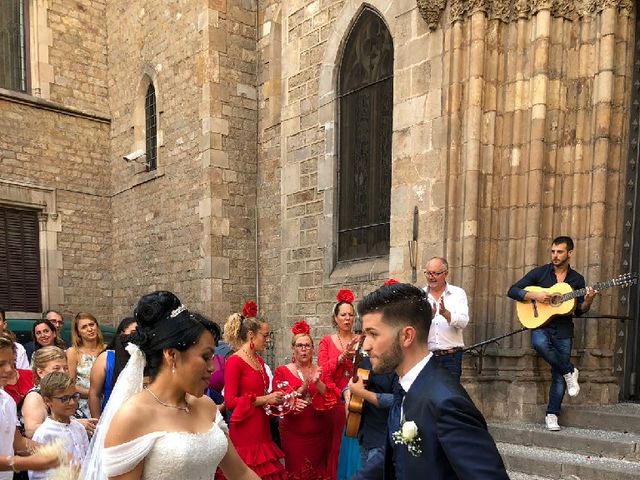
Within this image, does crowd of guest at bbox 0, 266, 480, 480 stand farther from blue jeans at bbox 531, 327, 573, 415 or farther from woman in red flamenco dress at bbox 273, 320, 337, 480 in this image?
blue jeans at bbox 531, 327, 573, 415

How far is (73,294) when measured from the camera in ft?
48.4

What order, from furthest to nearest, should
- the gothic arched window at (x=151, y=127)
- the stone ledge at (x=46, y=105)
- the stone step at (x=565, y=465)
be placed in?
the gothic arched window at (x=151, y=127)
the stone ledge at (x=46, y=105)
the stone step at (x=565, y=465)

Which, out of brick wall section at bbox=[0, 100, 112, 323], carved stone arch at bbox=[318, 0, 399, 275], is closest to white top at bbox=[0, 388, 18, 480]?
carved stone arch at bbox=[318, 0, 399, 275]

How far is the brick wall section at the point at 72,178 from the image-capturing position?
13.8 metres

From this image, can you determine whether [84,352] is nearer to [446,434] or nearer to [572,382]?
[446,434]

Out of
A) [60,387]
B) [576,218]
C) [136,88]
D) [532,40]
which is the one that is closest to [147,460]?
[60,387]

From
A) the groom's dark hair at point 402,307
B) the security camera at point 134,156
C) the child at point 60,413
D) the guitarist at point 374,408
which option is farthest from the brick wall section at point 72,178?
the groom's dark hair at point 402,307

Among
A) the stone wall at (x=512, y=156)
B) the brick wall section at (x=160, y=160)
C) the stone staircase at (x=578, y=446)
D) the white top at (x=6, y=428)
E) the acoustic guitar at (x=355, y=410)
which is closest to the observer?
the white top at (x=6, y=428)

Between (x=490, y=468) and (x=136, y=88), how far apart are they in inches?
561

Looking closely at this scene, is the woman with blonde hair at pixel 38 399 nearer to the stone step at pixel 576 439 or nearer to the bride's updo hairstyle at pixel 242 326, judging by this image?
the bride's updo hairstyle at pixel 242 326

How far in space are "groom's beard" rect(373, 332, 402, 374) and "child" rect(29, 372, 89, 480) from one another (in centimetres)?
225

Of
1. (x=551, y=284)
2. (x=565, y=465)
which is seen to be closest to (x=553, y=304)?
(x=551, y=284)

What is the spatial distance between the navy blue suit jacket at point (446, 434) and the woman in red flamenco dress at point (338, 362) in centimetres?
284

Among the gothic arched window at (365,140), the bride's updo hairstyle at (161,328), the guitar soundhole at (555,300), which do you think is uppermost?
the gothic arched window at (365,140)
